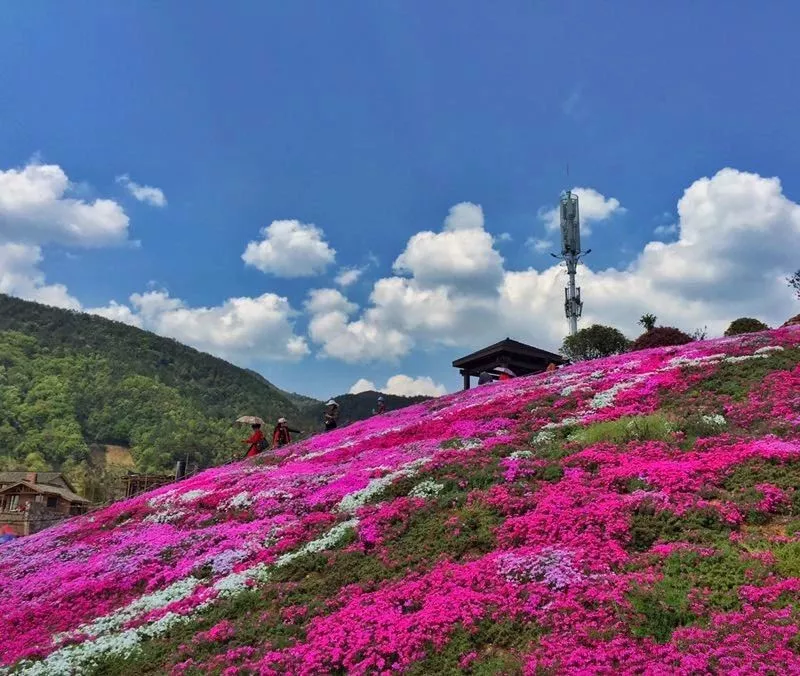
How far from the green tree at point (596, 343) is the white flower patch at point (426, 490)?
39951 millimetres

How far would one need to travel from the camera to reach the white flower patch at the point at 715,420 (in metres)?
15.2

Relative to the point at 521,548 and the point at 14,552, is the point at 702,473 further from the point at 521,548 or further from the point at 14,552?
the point at 14,552

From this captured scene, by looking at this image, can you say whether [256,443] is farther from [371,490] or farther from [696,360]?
[696,360]

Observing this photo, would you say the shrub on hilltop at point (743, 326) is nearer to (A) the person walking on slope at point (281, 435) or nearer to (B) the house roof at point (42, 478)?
(A) the person walking on slope at point (281, 435)

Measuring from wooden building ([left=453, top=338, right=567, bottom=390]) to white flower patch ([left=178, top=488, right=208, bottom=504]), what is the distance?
76.6 feet

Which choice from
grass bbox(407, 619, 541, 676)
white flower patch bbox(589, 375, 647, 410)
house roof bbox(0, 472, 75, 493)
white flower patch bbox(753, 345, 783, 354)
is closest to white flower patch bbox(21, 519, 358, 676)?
grass bbox(407, 619, 541, 676)

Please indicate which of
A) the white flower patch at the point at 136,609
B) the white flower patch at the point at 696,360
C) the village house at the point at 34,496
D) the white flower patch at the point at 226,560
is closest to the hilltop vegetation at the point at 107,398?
the village house at the point at 34,496

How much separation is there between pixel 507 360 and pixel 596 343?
1333 centimetres

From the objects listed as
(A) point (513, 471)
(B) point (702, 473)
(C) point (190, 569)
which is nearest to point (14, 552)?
(C) point (190, 569)

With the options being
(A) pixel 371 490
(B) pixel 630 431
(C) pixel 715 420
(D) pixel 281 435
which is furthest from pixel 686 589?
(D) pixel 281 435

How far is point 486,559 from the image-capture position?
34.4ft

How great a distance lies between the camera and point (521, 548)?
34.9 ft

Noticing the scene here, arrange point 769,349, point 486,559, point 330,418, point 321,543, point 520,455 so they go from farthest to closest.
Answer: point 330,418 → point 769,349 → point 520,455 → point 321,543 → point 486,559

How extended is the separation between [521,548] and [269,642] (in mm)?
4130
